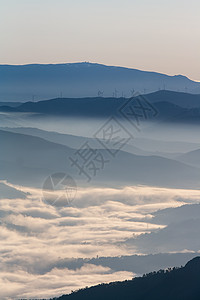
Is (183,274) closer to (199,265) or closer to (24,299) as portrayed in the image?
(199,265)

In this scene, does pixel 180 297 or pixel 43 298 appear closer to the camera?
pixel 180 297

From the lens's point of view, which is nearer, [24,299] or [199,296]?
[199,296]

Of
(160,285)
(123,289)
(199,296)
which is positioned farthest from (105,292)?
(199,296)

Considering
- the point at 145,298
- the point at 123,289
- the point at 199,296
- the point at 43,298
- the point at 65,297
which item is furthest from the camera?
the point at 43,298

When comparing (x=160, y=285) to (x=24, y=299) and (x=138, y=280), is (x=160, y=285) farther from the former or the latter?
(x=24, y=299)

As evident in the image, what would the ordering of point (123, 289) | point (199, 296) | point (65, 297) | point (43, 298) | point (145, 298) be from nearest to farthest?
1. point (199, 296)
2. point (145, 298)
3. point (123, 289)
4. point (65, 297)
5. point (43, 298)

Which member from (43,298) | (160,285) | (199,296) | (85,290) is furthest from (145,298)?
(43,298)
